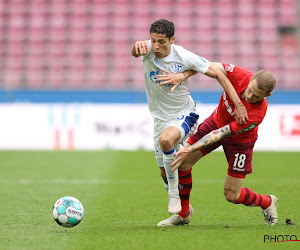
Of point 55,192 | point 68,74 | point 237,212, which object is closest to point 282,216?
point 237,212

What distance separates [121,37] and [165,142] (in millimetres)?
14962

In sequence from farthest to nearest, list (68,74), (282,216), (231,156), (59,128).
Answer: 1. (68,74)
2. (59,128)
3. (282,216)
4. (231,156)

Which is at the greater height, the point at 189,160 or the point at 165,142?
the point at 165,142

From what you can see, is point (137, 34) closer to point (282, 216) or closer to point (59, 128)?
point (59, 128)

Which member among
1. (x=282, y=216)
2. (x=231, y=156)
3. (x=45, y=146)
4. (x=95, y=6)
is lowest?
(x=45, y=146)

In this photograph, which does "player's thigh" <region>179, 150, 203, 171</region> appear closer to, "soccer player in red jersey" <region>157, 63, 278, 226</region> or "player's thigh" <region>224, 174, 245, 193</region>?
"soccer player in red jersey" <region>157, 63, 278, 226</region>

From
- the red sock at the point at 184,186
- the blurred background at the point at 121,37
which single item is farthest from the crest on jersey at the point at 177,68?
the blurred background at the point at 121,37

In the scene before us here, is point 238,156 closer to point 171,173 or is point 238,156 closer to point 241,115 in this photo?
point 241,115

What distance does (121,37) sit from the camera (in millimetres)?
20500

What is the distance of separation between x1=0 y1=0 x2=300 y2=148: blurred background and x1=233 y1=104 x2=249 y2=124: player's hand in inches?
516

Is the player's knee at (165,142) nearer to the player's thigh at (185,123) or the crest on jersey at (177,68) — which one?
the player's thigh at (185,123)

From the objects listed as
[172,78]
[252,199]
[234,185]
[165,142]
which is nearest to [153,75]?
[172,78]

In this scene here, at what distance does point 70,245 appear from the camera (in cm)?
495

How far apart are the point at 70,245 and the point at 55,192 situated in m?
3.97
